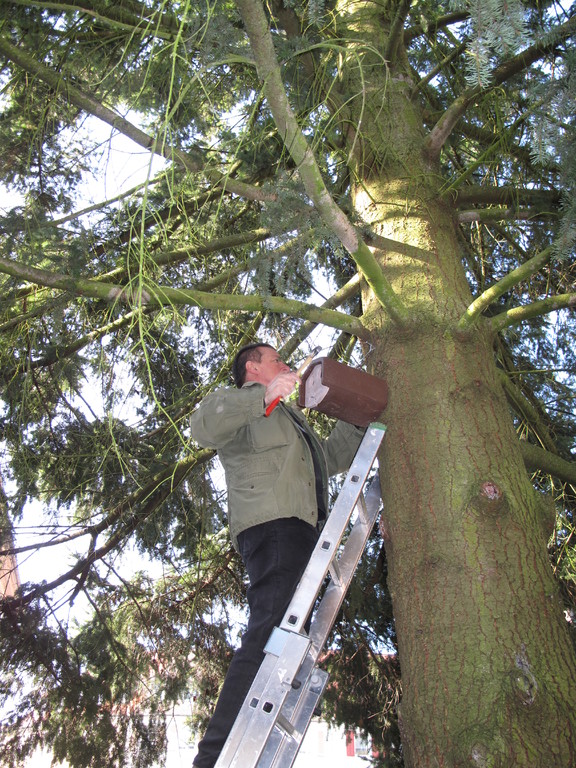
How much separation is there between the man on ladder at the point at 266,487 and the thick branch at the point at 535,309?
689 millimetres

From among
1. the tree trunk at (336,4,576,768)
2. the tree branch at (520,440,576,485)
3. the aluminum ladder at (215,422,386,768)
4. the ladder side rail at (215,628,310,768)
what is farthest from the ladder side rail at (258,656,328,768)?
the tree branch at (520,440,576,485)

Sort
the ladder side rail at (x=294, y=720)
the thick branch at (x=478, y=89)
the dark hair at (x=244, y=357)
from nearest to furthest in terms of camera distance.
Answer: the ladder side rail at (x=294, y=720) < the thick branch at (x=478, y=89) < the dark hair at (x=244, y=357)

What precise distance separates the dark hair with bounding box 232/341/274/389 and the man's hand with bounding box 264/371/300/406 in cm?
50

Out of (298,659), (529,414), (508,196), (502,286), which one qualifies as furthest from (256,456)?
(508,196)

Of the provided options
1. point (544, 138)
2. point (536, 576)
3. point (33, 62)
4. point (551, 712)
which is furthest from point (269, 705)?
point (33, 62)

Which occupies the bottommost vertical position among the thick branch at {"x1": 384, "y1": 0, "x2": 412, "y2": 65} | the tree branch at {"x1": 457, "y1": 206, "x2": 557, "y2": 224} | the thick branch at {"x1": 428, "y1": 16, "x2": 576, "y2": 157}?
the tree branch at {"x1": 457, "y1": 206, "x2": 557, "y2": 224}

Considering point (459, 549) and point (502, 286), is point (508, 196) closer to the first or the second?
point (502, 286)

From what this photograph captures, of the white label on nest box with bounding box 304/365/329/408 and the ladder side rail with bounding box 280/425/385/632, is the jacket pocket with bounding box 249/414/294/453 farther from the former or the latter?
the ladder side rail with bounding box 280/425/385/632

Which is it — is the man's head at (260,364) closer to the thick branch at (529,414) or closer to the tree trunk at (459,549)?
the tree trunk at (459,549)

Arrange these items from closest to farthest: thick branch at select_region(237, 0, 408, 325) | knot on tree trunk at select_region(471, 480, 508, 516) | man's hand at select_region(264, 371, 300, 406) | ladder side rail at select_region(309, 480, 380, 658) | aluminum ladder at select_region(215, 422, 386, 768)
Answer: thick branch at select_region(237, 0, 408, 325) < aluminum ladder at select_region(215, 422, 386, 768) < knot on tree trunk at select_region(471, 480, 508, 516) < ladder side rail at select_region(309, 480, 380, 658) < man's hand at select_region(264, 371, 300, 406)

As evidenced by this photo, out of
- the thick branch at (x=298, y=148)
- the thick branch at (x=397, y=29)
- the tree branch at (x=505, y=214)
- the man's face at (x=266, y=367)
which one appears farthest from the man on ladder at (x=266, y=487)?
the thick branch at (x=397, y=29)

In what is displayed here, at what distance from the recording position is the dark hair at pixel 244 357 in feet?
9.37

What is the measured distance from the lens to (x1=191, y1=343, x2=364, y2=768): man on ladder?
2111 mm

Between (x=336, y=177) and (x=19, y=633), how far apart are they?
10.4ft
